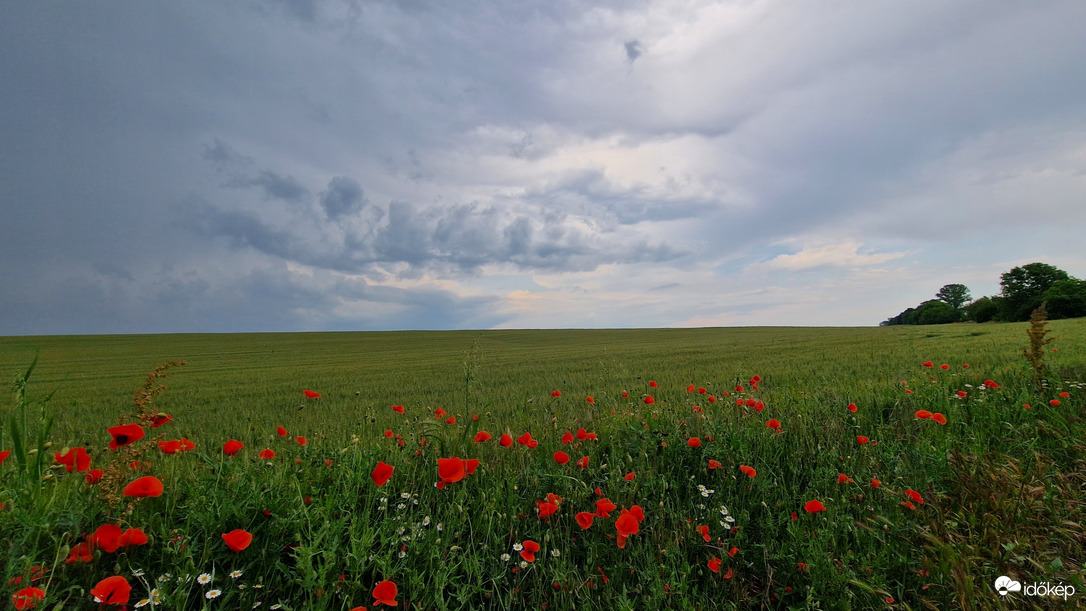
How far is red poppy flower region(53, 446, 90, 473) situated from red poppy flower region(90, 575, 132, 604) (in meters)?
0.99

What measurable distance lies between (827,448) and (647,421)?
1.44 m

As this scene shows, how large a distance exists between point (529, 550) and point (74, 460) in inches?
91.9

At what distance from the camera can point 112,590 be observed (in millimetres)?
1771

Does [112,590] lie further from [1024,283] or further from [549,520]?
[1024,283]

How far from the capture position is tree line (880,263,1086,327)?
53219 millimetres

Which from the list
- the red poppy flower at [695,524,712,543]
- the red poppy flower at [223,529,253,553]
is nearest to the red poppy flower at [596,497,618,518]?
the red poppy flower at [695,524,712,543]

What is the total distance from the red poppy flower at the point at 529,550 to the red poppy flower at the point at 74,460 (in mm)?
2247

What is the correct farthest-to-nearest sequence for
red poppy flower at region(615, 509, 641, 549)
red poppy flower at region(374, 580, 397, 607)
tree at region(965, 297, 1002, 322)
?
1. tree at region(965, 297, 1002, 322)
2. red poppy flower at region(615, 509, 641, 549)
3. red poppy flower at region(374, 580, 397, 607)

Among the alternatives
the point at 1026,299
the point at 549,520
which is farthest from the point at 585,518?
the point at 1026,299

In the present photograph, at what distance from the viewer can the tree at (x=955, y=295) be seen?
97438mm

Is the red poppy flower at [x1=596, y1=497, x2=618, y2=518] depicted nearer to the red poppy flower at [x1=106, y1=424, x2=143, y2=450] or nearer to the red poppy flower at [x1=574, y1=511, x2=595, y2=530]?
the red poppy flower at [x1=574, y1=511, x2=595, y2=530]

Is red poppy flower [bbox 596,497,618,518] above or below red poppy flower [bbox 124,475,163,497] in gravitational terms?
below

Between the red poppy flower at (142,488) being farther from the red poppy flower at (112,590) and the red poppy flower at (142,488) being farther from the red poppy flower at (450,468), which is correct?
the red poppy flower at (450,468)

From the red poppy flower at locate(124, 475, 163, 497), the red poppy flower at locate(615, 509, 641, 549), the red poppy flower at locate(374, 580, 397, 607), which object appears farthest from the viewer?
the red poppy flower at locate(615, 509, 641, 549)
